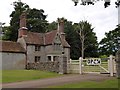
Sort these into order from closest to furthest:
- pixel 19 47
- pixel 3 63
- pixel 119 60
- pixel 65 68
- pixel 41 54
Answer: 1. pixel 119 60
2. pixel 65 68
3. pixel 3 63
4. pixel 19 47
5. pixel 41 54

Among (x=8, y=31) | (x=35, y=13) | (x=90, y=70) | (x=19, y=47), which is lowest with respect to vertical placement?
(x=90, y=70)

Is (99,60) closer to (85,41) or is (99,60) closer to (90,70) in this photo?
(90,70)

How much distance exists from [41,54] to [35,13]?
3086cm

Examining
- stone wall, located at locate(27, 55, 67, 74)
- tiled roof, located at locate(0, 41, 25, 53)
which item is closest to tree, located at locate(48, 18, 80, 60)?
tiled roof, located at locate(0, 41, 25, 53)

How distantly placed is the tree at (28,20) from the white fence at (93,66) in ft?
131

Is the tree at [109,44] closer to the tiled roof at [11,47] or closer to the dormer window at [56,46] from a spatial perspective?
the dormer window at [56,46]

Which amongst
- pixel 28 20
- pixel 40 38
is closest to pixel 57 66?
pixel 40 38

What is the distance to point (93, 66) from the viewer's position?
2658 cm

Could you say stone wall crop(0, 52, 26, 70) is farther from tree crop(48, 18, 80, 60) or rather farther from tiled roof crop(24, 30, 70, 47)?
tree crop(48, 18, 80, 60)

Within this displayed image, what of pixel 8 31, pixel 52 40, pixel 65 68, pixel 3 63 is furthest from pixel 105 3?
pixel 8 31

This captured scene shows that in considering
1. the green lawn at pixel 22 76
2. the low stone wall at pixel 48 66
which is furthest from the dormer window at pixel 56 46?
the green lawn at pixel 22 76

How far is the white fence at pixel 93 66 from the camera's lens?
929 inches

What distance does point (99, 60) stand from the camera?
25.5m

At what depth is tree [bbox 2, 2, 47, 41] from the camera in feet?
220
